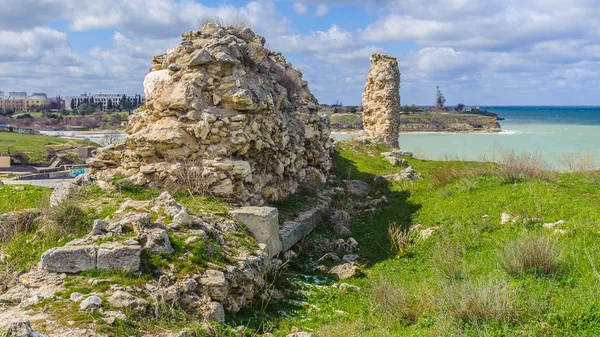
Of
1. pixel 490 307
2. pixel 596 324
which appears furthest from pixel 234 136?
pixel 596 324

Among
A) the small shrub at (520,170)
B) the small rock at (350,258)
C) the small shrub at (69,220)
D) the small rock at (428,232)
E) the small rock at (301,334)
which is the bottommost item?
the small rock at (350,258)

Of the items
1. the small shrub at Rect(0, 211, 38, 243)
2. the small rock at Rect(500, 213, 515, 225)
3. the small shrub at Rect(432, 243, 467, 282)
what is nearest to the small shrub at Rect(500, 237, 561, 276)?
the small shrub at Rect(432, 243, 467, 282)

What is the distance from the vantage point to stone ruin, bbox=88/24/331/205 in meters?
9.98

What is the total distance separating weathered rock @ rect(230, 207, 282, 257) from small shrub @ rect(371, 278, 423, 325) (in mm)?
2341

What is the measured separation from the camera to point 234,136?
1034cm

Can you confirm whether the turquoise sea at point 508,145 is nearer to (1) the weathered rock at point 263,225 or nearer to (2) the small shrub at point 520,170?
(2) the small shrub at point 520,170

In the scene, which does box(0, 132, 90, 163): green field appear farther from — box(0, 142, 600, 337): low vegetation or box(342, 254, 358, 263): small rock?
box(342, 254, 358, 263): small rock

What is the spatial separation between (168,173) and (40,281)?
387 centimetres

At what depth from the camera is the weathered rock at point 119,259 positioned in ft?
21.0

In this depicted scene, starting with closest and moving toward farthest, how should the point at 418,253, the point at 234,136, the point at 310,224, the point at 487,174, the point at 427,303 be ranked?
A: the point at 427,303, the point at 418,253, the point at 234,136, the point at 310,224, the point at 487,174

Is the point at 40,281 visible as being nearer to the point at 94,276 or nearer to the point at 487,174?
the point at 94,276

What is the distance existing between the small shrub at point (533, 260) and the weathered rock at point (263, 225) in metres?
3.65

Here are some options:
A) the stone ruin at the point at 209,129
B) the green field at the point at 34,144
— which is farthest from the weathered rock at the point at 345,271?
the green field at the point at 34,144

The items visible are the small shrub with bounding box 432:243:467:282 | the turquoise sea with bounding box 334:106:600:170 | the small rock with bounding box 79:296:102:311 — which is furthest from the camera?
the turquoise sea with bounding box 334:106:600:170
